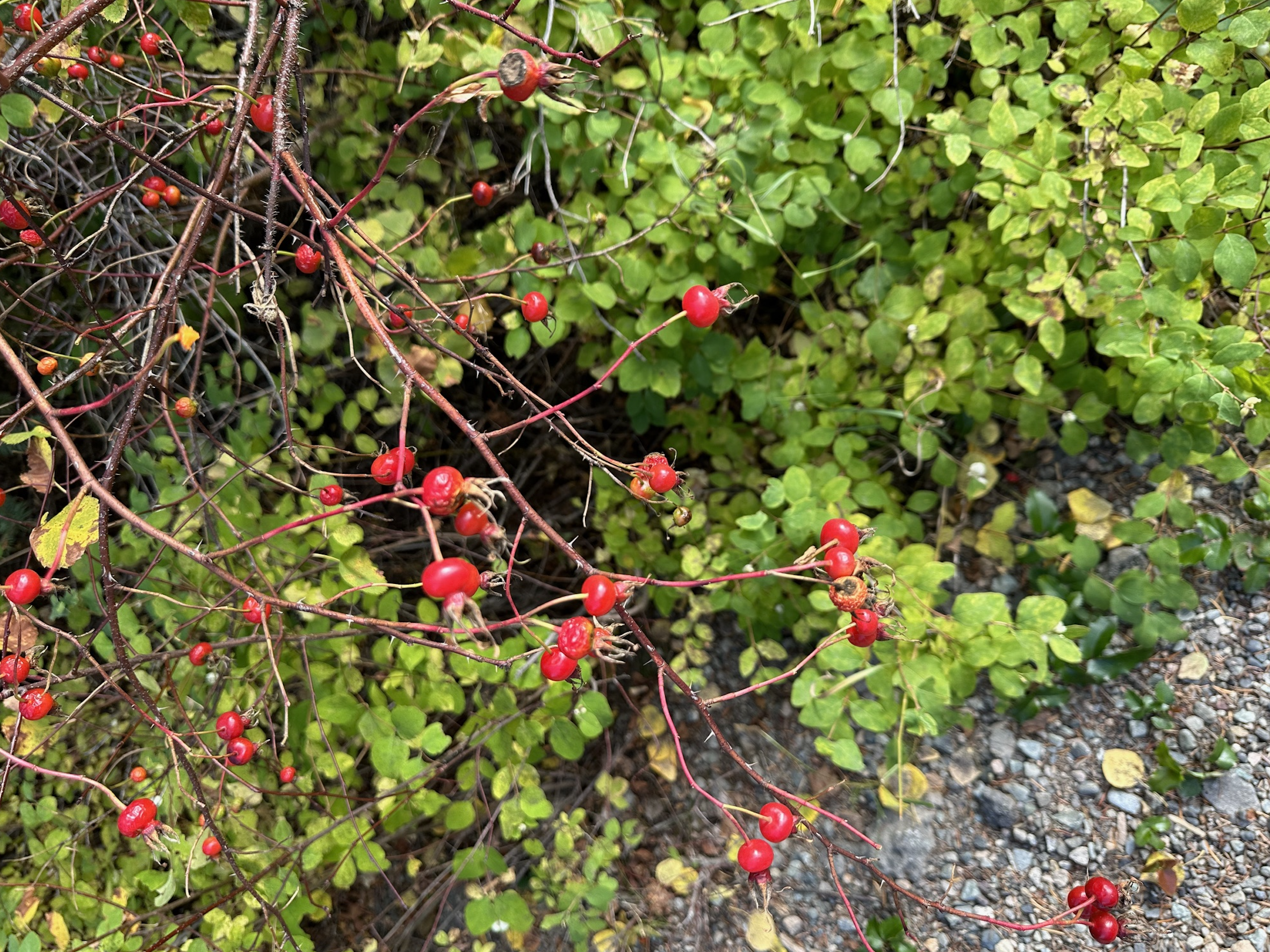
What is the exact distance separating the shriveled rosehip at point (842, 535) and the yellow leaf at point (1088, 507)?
961mm

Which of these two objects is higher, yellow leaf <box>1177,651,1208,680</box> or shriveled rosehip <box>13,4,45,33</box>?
shriveled rosehip <box>13,4,45,33</box>

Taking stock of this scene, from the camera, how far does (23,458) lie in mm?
2117

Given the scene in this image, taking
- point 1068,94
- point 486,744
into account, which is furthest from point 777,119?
point 486,744

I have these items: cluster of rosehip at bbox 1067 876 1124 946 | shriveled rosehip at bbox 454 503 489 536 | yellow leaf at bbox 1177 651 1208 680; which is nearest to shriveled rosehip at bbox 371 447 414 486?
shriveled rosehip at bbox 454 503 489 536

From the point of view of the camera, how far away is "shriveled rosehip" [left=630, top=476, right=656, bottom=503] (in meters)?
1.06

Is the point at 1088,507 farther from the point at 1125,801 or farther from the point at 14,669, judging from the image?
the point at 14,669

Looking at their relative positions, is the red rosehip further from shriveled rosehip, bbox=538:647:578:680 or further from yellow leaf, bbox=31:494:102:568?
yellow leaf, bbox=31:494:102:568

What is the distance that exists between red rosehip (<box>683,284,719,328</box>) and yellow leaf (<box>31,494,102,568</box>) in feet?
2.81

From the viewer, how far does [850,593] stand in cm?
97

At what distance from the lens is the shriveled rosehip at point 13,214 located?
131 centimetres

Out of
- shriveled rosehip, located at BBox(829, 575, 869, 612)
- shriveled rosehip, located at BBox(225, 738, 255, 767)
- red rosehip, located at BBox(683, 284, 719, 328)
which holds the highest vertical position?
red rosehip, located at BBox(683, 284, 719, 328)

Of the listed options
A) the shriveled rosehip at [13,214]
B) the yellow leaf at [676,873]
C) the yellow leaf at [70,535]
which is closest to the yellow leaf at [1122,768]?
the yellow leaf at [676,873]

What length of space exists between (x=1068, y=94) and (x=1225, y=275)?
1.49 ft

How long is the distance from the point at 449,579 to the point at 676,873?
4.69 ft
